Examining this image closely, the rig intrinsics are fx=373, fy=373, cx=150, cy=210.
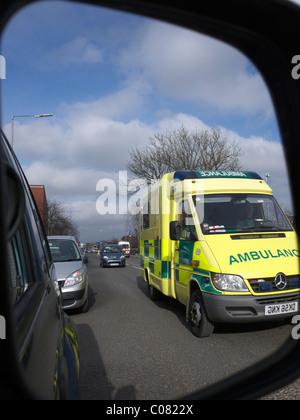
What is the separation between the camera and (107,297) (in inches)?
416

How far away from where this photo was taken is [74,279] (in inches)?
305

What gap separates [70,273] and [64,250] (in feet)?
4.36

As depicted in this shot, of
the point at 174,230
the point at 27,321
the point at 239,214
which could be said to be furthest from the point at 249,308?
the point at 27,321

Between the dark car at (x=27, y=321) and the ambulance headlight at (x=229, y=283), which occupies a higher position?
the dark car at (x=27, y=321)

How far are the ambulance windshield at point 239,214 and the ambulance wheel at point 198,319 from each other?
1044 mm

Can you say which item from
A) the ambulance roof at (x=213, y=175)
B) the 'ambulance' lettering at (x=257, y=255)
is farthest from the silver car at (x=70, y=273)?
the 'ambulance' lettering at (x=257, y=255)

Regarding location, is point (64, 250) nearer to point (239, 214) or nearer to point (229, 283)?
point (239, 214)

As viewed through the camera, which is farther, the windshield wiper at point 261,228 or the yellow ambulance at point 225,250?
the windshield wiper at point 261,228

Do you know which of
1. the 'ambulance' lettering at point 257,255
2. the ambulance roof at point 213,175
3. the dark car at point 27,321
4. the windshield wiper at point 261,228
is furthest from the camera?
the ambulance roof at point 213,175

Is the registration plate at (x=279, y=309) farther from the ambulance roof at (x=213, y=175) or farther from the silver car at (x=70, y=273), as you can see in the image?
the silver car at (x=70, y=273)

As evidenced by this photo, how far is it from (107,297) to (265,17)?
9580 millimetres

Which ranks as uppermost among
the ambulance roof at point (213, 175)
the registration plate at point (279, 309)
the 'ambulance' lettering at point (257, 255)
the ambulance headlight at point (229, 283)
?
the ambulance roof at point (213, 175)

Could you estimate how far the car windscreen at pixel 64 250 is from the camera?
28.5 feet

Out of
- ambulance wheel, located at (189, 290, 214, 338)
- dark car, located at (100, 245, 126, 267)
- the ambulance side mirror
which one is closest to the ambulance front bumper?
ambulance wheel, located at (189, 290, 214, 338)
